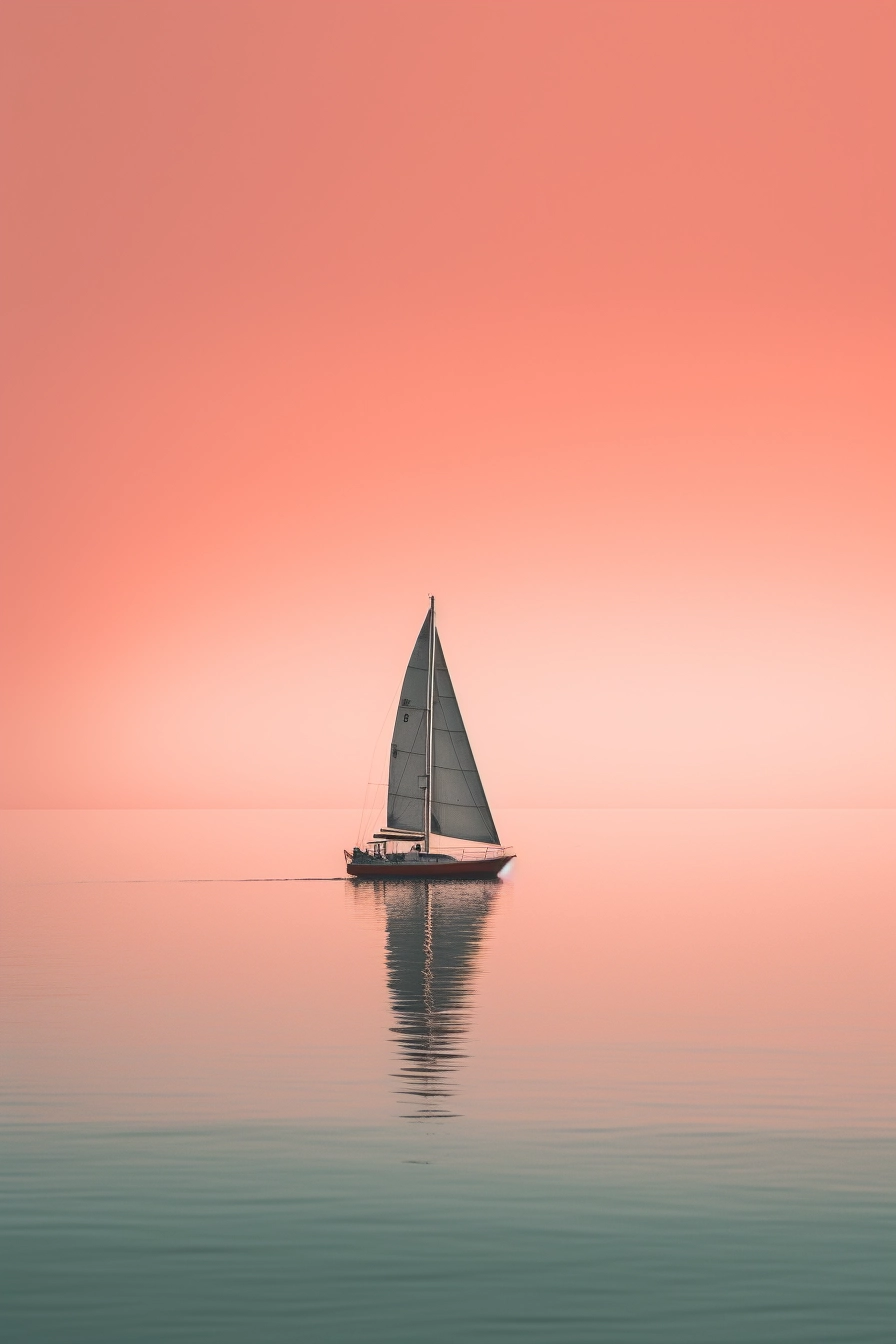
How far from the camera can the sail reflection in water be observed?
4450 centimetres

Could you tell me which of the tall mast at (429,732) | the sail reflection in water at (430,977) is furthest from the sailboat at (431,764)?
the sail reflection in water at (430,977)

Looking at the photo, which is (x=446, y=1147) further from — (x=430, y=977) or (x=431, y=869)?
(x=431, y=869)

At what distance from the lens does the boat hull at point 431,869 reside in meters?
127

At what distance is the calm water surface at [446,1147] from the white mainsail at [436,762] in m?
44.1

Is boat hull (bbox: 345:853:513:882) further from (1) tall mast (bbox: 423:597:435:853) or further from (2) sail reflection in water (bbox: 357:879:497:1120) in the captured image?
(1) tall mast (bbox: 423:597:435:853)

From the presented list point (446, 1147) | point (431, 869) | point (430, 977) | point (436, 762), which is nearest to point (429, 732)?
point (436, 762)

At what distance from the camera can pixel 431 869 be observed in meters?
127

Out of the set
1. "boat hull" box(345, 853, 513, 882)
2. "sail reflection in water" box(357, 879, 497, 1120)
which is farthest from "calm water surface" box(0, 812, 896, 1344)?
"boat hull" box(345, 853, 513, 882)

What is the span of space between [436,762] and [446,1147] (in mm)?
90322

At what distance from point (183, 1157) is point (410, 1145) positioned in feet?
16.6

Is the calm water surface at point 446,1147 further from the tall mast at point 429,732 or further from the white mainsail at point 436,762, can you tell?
the white mainsail at point 436,762

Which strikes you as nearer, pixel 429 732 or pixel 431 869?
pixel 429 732

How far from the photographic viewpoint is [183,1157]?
1362 inches

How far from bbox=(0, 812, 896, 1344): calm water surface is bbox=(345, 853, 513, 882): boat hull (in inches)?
1766
